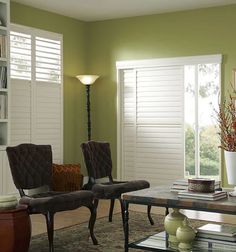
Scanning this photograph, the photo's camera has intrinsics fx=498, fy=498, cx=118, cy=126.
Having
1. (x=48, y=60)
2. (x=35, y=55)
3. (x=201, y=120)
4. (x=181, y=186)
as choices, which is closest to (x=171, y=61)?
(x=201, y=120)

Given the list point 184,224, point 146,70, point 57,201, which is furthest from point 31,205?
point 146,70

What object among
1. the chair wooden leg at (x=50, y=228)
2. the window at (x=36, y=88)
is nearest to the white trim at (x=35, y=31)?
the window at (x=36, y=88)

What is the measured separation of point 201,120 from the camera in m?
7.07

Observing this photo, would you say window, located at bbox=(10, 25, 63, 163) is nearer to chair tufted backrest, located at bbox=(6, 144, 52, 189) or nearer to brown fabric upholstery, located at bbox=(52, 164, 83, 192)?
brown fabric upholstery, located at bbox=(52, 164, 83, 192)

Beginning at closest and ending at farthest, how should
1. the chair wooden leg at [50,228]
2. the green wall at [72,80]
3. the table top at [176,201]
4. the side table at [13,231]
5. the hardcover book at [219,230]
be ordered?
1. the table top at [176,201]
2. the hardcover book at [219,230]
3. the side table at [13,231]
4. the chair wooden leg at [50,228]
5. the green wall at [72,80]

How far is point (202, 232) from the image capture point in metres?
3.60

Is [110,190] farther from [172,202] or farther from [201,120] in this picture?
[201,120]

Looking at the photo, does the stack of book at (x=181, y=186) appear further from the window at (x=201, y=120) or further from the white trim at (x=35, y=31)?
the white trim at (x=35, y=31)

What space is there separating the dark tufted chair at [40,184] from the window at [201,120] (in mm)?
2937

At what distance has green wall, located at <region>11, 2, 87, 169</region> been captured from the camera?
748cm

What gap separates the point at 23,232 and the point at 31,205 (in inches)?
9.6

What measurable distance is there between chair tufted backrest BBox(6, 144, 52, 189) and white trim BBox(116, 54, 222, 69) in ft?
9.97

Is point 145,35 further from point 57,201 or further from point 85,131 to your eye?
point 57,201

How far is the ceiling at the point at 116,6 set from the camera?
6.64 metres
